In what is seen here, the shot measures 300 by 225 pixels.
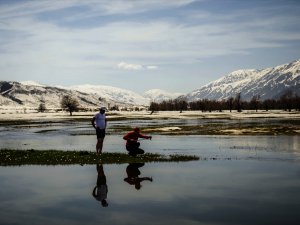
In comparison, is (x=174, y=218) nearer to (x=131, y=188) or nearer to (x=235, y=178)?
(x=131, y=188)

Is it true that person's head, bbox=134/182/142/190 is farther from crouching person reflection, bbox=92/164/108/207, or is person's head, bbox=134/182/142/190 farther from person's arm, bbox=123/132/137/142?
person's arm, bbox=123/132/137/142

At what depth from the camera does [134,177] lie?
19.5 meters

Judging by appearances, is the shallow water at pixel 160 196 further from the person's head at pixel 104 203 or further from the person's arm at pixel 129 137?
the person's arm at pixel 129 137

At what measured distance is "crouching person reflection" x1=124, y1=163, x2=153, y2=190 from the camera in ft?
59.1

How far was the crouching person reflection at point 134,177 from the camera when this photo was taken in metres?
18.0

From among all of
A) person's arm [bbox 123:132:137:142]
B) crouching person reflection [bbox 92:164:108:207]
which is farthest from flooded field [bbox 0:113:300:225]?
person's arm [bbox 123:132:137:142]

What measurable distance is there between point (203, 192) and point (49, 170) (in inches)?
384

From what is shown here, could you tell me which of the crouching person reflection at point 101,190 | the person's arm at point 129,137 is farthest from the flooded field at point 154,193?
→ the person's arm at point 129,137

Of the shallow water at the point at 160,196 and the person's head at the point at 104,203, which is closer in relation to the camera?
the shallow water at the point at 160,196

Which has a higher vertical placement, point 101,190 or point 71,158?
point 71,158

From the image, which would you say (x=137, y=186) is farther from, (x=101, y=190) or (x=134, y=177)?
(x=134, y=177)

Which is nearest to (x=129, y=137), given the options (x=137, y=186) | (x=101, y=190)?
(x=137, y=186)

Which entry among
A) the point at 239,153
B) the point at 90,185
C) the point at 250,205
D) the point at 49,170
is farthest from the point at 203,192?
the point at 239,153

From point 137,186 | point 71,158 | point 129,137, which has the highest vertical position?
point 129,137
